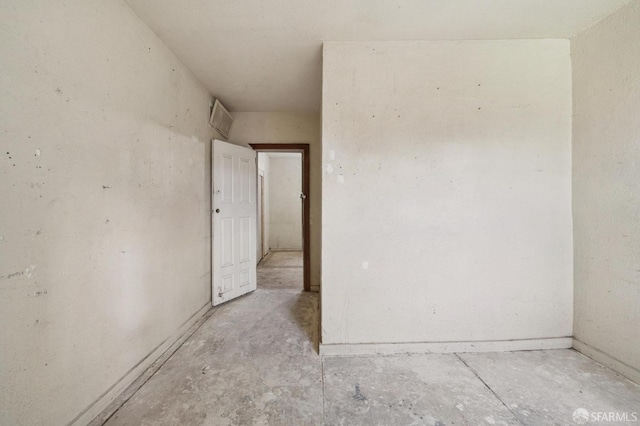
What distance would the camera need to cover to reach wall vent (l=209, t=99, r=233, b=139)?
2.77m

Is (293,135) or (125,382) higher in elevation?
(293,135)

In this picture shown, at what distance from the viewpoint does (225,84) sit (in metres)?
2.56

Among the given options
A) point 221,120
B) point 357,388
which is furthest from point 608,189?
point 221,120

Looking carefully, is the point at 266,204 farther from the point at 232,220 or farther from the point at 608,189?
the point at 608,189

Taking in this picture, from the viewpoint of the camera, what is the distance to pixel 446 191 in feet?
6.29

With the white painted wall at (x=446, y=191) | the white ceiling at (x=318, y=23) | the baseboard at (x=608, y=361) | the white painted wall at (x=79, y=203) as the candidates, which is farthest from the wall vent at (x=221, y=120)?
the baseboard at (x=608, y=361)

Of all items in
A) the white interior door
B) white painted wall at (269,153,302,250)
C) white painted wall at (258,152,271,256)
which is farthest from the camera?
white painted wall at (269,153,302,250)

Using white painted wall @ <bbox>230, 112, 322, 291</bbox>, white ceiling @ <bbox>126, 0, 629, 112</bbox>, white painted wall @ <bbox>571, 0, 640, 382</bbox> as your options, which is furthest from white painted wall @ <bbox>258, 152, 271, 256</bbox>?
white painted wall @ <bbox>571, 0, 640, 382</bbox>

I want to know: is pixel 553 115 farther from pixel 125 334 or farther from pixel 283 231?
pixel 283 231

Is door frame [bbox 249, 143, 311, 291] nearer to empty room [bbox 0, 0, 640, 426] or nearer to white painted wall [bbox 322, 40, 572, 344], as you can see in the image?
empty room [bbox 0, 0, 640, 426]

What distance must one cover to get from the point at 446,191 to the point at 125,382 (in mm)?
2625

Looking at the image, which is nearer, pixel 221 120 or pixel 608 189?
pixel 608 189

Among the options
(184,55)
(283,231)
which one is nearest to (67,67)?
(184,55)

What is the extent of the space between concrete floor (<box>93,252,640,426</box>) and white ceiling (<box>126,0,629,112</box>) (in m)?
2.47
